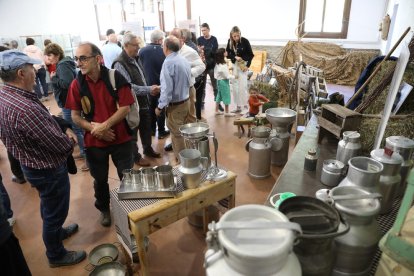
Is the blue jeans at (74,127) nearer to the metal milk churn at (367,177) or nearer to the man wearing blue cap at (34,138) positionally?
the man wearing blue cap at (34,138)

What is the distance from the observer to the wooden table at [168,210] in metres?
1.68

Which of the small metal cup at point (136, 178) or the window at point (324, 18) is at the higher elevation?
the window at point (324, 18)

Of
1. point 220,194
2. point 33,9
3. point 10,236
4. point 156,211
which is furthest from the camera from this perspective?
point 33,9

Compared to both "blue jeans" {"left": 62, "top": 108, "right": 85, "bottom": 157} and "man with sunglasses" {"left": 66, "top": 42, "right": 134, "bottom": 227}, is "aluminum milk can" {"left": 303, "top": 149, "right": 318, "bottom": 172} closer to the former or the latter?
"man with sunglasses" {"left": 66, "top": 42, "right": 134, "bottom": 227}

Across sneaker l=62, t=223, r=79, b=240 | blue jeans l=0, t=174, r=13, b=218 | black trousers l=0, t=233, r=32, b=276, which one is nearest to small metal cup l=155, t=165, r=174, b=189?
black trousers l=0, t=233, r=32, b=276

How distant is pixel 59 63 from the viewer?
320cm

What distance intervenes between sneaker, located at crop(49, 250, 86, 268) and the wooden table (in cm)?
82

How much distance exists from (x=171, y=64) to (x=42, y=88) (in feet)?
19.4

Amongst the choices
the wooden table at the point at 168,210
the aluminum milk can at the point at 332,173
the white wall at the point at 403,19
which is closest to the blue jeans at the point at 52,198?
the wooden table at the point at 168,210

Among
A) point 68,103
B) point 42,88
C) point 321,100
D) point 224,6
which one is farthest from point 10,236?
point 224,6

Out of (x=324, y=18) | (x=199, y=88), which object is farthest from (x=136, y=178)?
(x=324, y=18)

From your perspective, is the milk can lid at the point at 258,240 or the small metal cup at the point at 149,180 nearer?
the milk can lid at the point at 258,240

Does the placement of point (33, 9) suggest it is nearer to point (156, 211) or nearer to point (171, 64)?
point (171, 64)

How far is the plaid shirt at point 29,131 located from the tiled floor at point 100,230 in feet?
3.15
